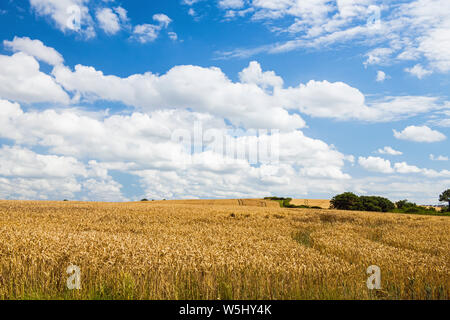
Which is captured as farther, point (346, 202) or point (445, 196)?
point (445, 196)

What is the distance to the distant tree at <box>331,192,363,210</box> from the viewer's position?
89.1 m

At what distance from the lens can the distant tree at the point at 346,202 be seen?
8912 cm

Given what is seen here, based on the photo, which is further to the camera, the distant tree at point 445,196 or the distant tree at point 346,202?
the distant tree at point 445,196

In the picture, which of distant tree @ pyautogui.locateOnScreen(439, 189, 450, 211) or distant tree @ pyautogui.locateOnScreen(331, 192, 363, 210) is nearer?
distant tree @ pyautogui.locateOnScreen(331, 192, 363, 210)

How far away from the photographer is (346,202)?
8956 cm

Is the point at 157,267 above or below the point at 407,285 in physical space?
above
